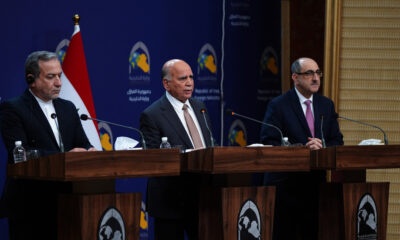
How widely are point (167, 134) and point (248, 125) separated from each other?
265 centimetres

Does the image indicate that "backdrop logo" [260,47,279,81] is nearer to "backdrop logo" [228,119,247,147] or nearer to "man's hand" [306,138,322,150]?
"backdrop logo" [228,119,247,147]

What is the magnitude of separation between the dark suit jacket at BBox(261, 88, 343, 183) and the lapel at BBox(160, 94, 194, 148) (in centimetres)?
78

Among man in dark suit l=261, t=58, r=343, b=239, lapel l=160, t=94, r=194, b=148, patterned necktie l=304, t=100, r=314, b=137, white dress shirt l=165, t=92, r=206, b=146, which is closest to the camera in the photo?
lapel l=160, t=94, r=194, b=148

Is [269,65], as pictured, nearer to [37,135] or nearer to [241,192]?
[241,192]

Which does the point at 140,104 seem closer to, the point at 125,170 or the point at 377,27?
the point at 377,27

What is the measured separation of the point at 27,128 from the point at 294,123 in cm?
201

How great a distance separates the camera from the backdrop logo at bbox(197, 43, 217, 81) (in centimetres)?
676

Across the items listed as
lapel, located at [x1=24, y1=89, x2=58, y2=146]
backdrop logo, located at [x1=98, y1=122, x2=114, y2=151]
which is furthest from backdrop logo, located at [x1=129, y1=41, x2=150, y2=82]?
lapel, located at [x1=24, y1=89, x2=58, y2=146]

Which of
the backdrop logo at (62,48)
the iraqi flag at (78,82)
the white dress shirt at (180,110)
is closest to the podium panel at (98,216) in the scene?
the white dress shirt at (180,110)

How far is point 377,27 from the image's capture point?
621 cm

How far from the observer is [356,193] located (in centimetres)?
446

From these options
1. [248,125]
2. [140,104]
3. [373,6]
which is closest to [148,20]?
[140,104]

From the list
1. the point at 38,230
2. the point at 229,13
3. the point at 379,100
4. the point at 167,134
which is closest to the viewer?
the point at 38,230

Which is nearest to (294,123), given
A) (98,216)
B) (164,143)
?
(164,143)
